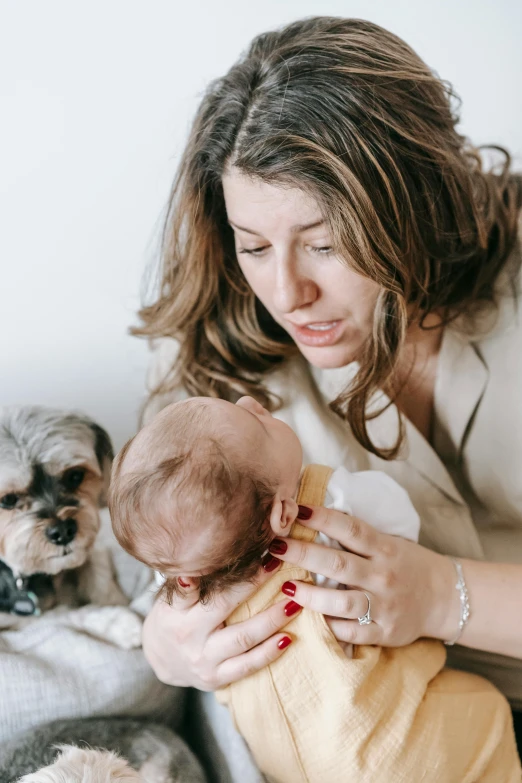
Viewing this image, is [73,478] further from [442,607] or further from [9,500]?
[442,607]

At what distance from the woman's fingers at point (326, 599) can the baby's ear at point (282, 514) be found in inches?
3.1

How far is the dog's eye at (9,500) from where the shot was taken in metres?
1.04

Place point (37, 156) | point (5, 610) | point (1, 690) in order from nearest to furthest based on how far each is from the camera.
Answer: point (1, 690) → point (5, 610) → point (37, 156)

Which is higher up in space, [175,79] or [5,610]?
[175,79]

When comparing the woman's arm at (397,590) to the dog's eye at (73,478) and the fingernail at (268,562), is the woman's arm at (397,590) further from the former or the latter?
the dog's eye at (73,478)

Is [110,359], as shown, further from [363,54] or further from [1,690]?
[363,54]

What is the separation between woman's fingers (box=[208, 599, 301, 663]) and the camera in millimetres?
911

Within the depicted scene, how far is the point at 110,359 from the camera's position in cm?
152

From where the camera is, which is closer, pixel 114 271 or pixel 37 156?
pixel 37 156

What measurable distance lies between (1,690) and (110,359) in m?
0.74

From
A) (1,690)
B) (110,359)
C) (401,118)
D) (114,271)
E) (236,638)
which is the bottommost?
(1,690)

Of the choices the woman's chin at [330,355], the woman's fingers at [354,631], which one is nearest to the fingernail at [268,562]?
the woman's fingers at [354,631]

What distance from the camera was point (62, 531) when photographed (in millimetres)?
1054

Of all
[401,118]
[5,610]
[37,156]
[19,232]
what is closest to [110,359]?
[19,232]
